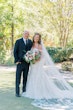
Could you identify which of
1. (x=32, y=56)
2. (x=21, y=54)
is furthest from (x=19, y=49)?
(x=32, y=56)

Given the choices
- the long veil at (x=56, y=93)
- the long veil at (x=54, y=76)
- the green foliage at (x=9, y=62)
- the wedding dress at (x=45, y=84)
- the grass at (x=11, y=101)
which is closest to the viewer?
the grass at (x=11, y=101)

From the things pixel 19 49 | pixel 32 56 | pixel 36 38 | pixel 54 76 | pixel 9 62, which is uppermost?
pixel 36 38

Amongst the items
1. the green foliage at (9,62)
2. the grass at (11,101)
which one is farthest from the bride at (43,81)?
the green foliage at (9,62)

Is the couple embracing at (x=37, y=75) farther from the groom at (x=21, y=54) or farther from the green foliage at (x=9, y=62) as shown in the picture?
the green foliage at (x=9, y=62)

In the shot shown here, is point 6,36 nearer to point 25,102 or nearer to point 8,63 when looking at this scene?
point 8,63

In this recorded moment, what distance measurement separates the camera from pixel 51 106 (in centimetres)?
660

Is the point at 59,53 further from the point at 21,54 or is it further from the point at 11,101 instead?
the point at 11,101

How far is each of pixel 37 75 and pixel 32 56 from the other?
1.95 ft

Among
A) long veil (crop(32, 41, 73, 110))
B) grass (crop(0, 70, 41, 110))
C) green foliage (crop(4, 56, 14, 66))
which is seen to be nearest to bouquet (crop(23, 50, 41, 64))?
long veil (crop(32, 41, 73, 110))

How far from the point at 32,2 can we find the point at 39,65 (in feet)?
44.7

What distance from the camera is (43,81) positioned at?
7.85m

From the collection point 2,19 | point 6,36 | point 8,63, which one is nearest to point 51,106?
point 8,63

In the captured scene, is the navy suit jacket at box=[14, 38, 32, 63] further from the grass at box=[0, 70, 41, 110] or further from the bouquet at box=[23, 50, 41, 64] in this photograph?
the grass at box=[0, 70, 41, 110]

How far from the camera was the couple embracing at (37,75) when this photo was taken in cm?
771
